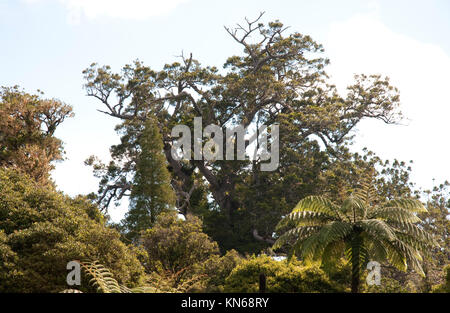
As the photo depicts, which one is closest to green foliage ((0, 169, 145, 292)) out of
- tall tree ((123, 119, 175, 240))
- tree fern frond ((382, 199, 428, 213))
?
tree fern frond ((382, 199, 428, 213))

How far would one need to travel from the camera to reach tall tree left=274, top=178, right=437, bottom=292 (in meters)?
17.2

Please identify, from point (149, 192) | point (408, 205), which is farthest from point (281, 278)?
point (149, 192)

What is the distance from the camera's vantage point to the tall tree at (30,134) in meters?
31.5

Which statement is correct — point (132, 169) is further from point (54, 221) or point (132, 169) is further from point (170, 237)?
point (54, 221)

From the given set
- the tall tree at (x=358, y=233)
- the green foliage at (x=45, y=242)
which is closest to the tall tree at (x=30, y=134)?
the green foliage at (x=45, y=242)

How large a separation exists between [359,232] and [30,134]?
2253 centimetres

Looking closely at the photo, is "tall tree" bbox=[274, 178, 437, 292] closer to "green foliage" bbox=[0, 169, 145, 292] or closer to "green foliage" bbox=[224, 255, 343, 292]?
"green foliage" bbox=[224, 255, 343, 292]

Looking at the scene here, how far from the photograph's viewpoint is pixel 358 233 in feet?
57.4

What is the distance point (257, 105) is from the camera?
4484 cm

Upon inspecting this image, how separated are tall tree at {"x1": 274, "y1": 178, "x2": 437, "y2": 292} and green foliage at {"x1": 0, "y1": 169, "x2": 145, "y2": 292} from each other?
17.1 ft

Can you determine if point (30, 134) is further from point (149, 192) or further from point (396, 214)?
point (396, 214)

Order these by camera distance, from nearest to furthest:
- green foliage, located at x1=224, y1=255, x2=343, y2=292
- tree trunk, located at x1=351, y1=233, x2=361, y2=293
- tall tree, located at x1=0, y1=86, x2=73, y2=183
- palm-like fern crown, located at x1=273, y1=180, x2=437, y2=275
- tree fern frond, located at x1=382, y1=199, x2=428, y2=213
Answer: tree trunk, located at x1=351, y1=233, x2=361, y2=293 → palm-like fern crown, located at x1=273, y1=180, x2=437, y2=275 → tree fern frond, located at x1=382, y1=199, x2=428, y2=213 → green foliage, located at x1=224, y1=255, x2=343, y2=292 → tall tree, located at x1=0, y1=86, x2=73, y2=183
